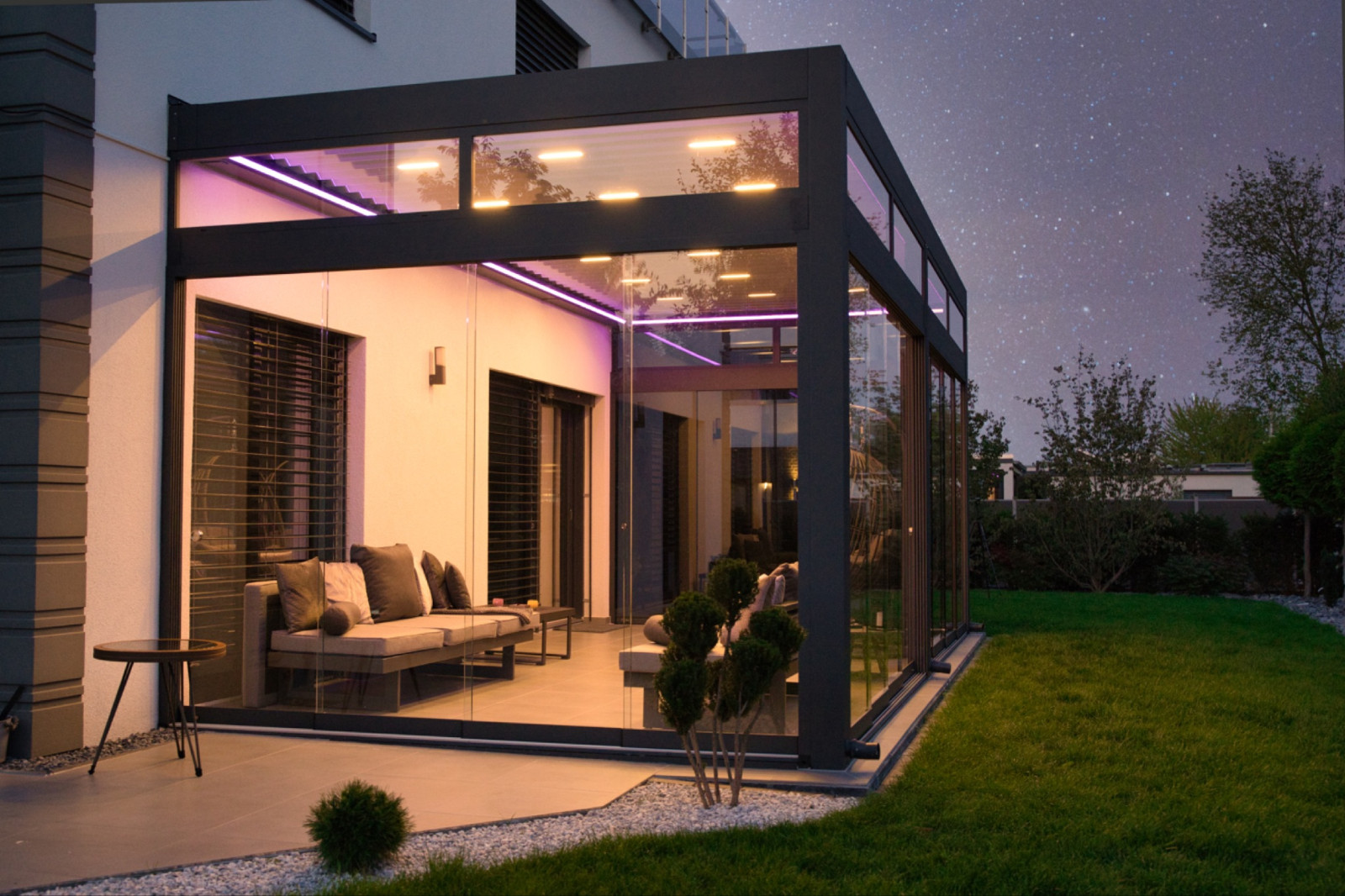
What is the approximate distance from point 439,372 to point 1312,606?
14075 mm

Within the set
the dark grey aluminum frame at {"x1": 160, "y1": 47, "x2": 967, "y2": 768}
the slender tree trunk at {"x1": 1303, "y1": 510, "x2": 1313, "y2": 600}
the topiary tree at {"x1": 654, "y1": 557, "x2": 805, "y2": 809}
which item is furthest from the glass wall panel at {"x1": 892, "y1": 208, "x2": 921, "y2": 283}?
the slender tree trunk at {"x1": 1303, "y1": 510, "x2": 1313, "y2": 600}

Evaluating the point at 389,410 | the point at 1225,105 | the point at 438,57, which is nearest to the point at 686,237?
the point at 389,410

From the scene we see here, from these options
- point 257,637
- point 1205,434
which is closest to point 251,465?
point 257,637

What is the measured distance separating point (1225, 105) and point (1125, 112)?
3.69m

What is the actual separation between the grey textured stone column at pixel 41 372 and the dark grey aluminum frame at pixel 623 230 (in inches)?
28.0

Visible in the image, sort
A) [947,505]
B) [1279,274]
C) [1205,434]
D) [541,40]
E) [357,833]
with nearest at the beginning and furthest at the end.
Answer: [357,833] → [947,505] → [541,40] → [1279,274] → [1205,434]

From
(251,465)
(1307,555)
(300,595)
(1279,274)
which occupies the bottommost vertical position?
(1307,555)

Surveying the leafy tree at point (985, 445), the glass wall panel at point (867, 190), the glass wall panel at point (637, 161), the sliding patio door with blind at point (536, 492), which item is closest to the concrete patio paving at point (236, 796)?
the sliding patio door with blind at point (536, 492)

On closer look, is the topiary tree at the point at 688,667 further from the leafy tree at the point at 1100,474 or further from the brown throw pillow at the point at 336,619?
the leafy tree at the point at 1100,474

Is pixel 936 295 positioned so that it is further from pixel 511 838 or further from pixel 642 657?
pixel 511 838

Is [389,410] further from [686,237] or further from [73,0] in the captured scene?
[73,0]

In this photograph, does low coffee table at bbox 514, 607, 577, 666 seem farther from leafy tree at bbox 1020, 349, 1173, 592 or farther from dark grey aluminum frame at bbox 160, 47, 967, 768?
leafy tree at bbox 1020, 349, 1173, 592

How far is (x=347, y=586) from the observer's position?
6895mm

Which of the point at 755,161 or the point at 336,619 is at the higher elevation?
the point at 755,161
